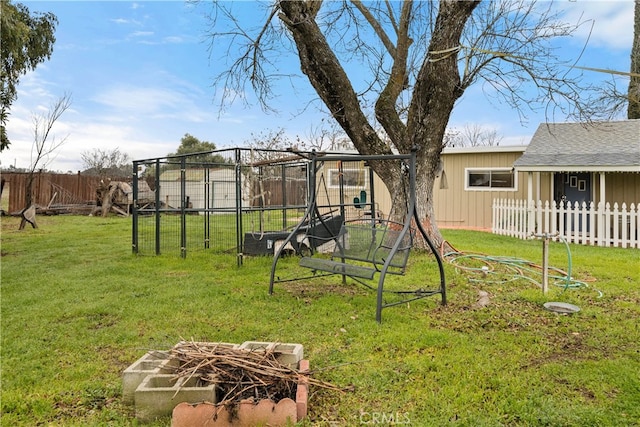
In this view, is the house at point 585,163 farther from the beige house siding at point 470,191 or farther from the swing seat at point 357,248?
the swing seat at point 357,248

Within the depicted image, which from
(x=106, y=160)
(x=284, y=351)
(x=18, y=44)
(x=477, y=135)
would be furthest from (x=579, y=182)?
(x=106, y=160)

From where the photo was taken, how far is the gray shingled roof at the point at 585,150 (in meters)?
10.6

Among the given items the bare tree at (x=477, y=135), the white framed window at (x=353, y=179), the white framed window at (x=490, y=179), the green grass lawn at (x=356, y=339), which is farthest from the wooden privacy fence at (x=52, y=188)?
the bare tree at (x=477, y=135)

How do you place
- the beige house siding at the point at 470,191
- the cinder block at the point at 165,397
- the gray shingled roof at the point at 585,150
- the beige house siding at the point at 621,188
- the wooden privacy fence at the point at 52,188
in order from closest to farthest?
the cinder block at the point at 165,397 < the gray shingled roof at the point at 585,150 < the beige house siding at the point at 621,188 < the beige house siding at the point at 470,191 < the wooden privacy fence at the point at 52,188

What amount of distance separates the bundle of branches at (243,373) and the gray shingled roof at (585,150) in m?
10.5

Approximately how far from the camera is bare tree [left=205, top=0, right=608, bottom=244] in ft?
22.2

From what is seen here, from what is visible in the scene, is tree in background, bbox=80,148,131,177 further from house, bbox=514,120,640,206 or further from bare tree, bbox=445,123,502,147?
house, bbox=514,120,640,206

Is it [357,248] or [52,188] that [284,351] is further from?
[52,188]

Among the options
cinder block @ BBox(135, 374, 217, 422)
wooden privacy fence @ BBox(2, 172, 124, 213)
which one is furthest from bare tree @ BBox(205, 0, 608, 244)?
wooden privacy fence @ BBox(2, 172, 124, 213)

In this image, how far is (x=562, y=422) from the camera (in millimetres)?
2221

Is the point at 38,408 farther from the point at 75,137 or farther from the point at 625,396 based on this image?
the point at 75,137

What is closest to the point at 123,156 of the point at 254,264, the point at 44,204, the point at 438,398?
the point at 44,204

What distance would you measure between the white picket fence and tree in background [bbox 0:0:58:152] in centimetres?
1077

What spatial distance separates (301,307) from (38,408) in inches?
95.6
